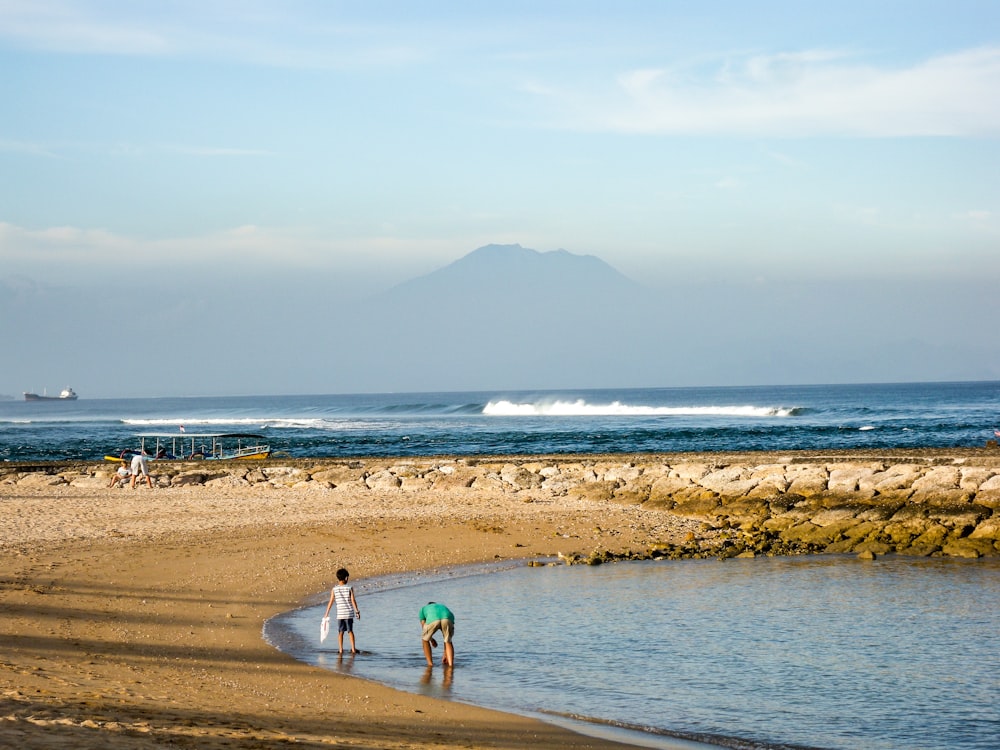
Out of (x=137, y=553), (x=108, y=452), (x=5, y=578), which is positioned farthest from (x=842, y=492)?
(x=108, y=452)

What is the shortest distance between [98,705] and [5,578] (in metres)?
8.82

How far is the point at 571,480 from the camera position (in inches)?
1303

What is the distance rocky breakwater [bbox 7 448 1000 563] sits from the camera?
2366 cm

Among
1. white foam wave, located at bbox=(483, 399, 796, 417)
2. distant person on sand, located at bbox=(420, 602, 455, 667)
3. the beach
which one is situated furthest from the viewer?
white foam wave, located at bbox=(483, 399, 796, 417)

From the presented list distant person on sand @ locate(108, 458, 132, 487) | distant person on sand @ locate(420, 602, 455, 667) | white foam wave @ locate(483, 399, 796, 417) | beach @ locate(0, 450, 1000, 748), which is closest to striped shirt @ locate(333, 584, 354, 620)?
beach @ locate(0, 450, 1000, 748)

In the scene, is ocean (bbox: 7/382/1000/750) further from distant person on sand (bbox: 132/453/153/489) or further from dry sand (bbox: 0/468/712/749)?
distant person on sand (bbox: 132/453/153/489)

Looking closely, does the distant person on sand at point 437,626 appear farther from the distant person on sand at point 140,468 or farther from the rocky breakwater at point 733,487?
the distant person on sand at point 140,468

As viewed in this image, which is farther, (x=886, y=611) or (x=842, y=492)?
(x=842, y=492)

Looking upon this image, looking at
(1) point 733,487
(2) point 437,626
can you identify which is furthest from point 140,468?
(2) point 437,626

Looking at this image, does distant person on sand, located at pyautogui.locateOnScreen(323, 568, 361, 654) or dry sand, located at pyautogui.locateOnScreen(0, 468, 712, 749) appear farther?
distant person on sand, located at pyautogui.locateOnScreen(323, 568, 361, 654)

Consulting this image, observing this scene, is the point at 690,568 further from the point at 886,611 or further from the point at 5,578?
the point at 5,578

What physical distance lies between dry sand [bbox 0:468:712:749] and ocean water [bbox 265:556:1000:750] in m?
0.96

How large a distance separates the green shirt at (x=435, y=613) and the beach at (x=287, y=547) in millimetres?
1643

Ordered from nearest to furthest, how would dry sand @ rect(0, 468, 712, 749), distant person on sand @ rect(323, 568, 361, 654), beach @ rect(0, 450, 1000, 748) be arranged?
dry sand @ rect(0, 468, 712, 749) → beach @ rect(0, 450, 1000, 748) → distant person on sand @ rect(323, 568, 361, 654)
